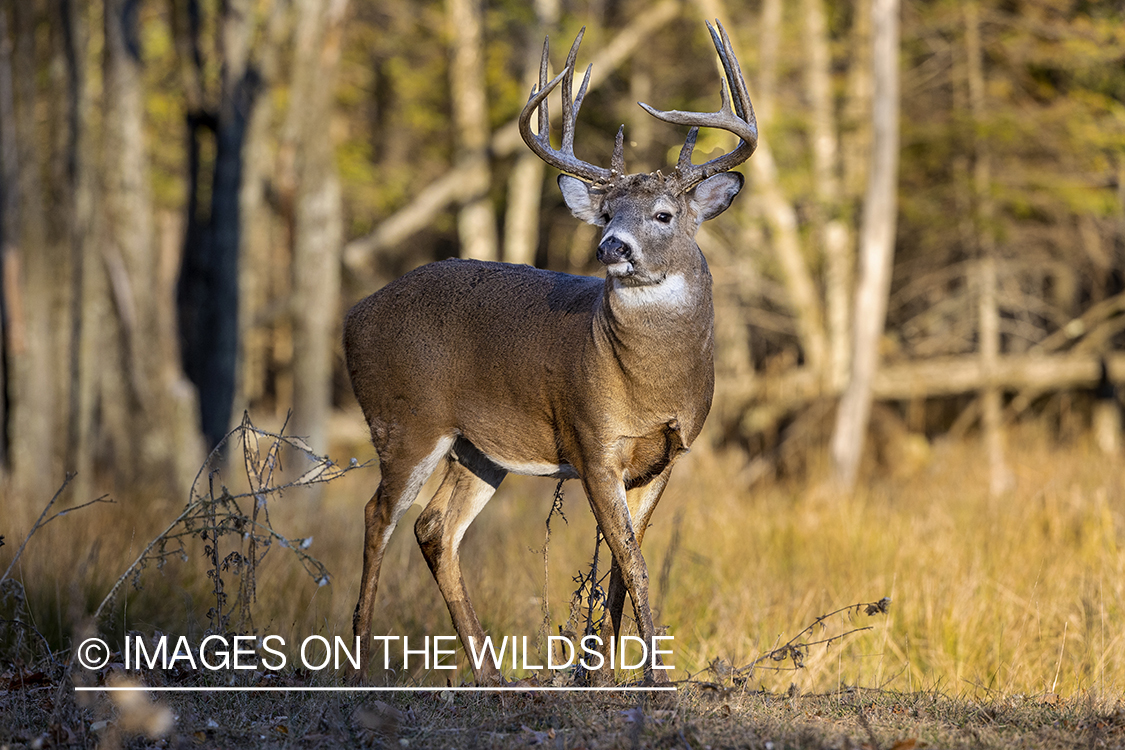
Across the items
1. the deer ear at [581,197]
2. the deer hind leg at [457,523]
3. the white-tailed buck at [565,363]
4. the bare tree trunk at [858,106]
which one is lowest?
the deer hind leg at [457,523]

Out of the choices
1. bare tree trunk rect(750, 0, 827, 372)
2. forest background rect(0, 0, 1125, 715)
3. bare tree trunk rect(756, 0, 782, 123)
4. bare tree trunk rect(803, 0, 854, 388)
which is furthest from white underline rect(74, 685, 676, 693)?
bare tree trunk rect(756, 0, 782, 123)

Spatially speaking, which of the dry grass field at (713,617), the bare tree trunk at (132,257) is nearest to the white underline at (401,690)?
the dry grass field at (713,617)

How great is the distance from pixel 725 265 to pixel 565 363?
11632 mm

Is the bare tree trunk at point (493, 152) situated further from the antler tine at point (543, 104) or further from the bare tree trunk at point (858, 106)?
the antler tine at point (543, 104)

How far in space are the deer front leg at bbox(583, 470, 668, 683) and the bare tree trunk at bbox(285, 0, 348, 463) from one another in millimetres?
8021

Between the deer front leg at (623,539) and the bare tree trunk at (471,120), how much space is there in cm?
1180

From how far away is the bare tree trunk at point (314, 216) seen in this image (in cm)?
1238

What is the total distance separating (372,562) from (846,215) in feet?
34.9

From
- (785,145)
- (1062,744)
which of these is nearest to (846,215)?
(785,145)

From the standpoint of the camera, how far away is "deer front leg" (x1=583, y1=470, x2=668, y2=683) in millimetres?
4707

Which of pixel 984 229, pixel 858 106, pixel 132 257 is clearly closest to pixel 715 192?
pixel 132 257

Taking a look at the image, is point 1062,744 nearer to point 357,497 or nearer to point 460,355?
point 460,355

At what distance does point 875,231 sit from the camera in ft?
41.0

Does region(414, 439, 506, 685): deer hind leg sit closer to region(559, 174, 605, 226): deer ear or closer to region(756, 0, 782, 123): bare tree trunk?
region(559, 174, 605, 226): deer ear
